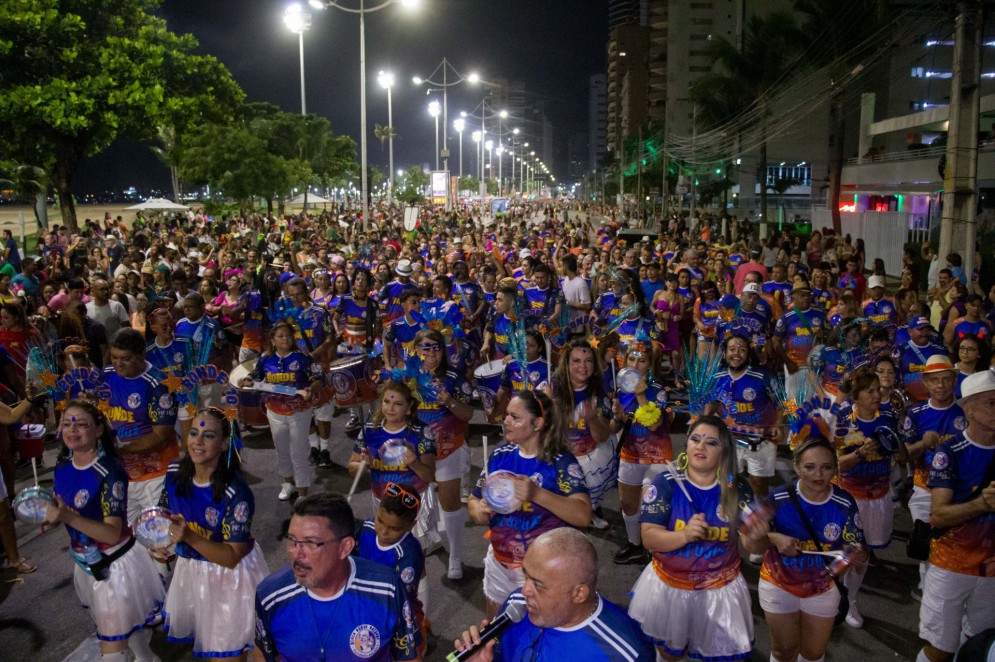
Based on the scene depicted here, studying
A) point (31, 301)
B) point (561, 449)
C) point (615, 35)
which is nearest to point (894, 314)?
point (561, 449)

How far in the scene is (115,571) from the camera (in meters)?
4.67

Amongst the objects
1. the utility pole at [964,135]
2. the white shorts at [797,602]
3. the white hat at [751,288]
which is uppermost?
the utility pole at [964,135]

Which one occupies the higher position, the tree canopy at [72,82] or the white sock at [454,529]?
the tree canopy at [72,82]

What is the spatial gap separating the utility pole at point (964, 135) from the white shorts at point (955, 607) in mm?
9894

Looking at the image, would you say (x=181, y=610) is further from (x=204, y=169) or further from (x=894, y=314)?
(x=204, y=169)

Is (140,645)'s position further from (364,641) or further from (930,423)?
(930,423)

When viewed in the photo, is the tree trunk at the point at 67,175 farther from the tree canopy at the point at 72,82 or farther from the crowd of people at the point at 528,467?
the crowd of people at the point at 528,467

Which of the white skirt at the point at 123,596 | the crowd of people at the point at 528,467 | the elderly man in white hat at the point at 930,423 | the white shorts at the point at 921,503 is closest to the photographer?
the crowd of people at the point at 528,467

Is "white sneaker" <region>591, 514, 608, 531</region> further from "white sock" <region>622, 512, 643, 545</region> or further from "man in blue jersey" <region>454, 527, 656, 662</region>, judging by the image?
"man in blue jersey" <region>454, 527, 656, 662</region>

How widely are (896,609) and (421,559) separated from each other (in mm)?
3750

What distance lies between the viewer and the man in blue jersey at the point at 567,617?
273cm

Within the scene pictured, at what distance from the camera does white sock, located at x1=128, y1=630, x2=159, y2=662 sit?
480 cm

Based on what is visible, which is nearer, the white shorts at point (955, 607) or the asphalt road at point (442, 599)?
the white shorts at point (955, 607)

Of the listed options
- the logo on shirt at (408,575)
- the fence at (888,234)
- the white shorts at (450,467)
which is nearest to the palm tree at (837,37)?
the fence at (888,234)
